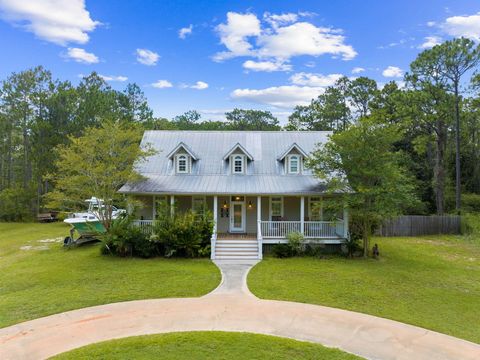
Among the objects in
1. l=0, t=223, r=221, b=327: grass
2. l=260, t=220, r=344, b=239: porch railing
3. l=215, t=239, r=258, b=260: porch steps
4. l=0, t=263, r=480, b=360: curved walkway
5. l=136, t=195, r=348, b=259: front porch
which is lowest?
l=0, t=263, r=480, b=360: curved walkway

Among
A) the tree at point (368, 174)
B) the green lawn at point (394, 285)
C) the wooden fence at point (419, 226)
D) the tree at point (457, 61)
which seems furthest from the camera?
the tree at point (457, 61)

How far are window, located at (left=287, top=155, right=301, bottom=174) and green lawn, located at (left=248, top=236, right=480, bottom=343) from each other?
5936 mm

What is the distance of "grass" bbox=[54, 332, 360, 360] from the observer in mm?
7012

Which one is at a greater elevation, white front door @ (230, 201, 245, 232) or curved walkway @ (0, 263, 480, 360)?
white front door @ (230, 201, 245, 232)

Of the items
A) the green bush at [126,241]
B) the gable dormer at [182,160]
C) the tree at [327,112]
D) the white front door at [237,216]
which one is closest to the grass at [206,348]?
the green bush at [126,241]

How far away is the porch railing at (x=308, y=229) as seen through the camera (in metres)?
17.9

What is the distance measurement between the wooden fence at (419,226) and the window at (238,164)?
12008 mm

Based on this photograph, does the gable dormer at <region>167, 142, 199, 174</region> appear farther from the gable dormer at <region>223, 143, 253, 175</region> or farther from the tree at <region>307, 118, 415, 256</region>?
the tree at <region>307, 118, 415, 256</region>

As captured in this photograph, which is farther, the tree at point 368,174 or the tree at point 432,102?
the tree at point 432,102

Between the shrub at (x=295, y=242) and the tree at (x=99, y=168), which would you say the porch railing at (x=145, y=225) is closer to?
the tree at (x=99, y=168)

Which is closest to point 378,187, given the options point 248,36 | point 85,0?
point 248,36

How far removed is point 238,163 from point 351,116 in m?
26.6

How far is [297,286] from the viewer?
12.0 metres

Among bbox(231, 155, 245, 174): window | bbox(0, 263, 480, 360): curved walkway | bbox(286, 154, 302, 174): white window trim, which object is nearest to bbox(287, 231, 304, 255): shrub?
bbox(286, 154, 302, 174): white window trim
